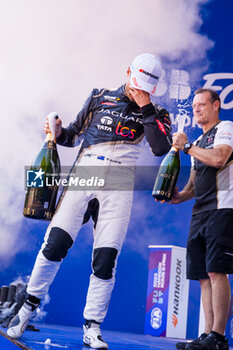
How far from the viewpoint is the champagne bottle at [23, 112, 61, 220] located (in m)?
2.27

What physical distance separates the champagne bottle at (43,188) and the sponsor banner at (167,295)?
188 centimetres

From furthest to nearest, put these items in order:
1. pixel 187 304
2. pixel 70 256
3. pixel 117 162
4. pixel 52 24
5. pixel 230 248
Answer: pixel 52 24 < pixel 70 256 < pixel 187 304 < pixel 117 162 < pixel 230 248

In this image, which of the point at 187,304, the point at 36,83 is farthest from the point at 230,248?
the point at 36,83

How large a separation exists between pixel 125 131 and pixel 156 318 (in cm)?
220

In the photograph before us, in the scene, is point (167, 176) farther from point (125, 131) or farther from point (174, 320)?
point (174, 320)

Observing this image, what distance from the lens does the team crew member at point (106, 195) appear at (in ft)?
6.88

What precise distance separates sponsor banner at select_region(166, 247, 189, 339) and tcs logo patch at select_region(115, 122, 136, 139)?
6.40 ft

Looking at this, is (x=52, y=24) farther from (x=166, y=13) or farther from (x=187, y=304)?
(x=187, y=304)

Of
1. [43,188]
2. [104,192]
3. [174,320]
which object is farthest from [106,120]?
A: [174,320]

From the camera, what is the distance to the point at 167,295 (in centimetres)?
389

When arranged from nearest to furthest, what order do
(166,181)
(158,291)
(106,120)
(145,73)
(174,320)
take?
(145,73) → (106,120) → (166,181) → (174,320) → (158,291)

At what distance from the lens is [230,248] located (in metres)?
2.07

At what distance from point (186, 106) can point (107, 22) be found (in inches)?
46.4

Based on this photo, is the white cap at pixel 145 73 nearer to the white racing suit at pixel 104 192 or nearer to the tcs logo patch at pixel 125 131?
the white racing suit at pixel 104 192
